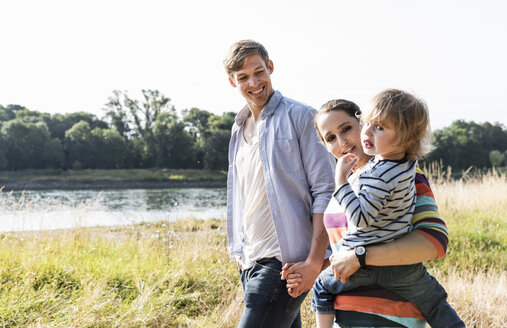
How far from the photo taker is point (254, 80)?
Answer: 1.99m

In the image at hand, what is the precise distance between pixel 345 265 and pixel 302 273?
405 millimetres

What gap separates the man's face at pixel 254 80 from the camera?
198 cm

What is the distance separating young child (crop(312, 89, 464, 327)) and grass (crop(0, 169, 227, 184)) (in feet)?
150

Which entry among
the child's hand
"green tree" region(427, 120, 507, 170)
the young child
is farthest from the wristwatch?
"green tree" region(427, 120, 507, 170)

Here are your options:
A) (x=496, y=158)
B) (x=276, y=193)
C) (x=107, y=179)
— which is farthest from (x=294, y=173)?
(x=496, y=158)

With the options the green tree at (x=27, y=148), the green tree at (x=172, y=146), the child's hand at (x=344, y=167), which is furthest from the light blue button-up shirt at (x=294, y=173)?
the green tree at (x=172, y=146)

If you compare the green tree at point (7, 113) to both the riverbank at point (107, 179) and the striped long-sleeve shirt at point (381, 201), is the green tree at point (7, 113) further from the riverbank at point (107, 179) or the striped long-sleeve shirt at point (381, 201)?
the striped long-sleeve shirt at point (381, 201)

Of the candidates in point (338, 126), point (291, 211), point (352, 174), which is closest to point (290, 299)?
point (291, 211)

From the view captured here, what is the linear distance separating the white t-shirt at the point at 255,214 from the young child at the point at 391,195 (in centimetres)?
55

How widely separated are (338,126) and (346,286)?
560mm

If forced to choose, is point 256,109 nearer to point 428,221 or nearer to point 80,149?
point 428,221

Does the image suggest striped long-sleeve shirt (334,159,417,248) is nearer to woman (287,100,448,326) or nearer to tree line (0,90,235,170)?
woman (287,100,448,326)

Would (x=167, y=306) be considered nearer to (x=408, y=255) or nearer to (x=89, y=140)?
(x=408, y=255)

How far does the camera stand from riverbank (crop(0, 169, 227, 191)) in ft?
137
